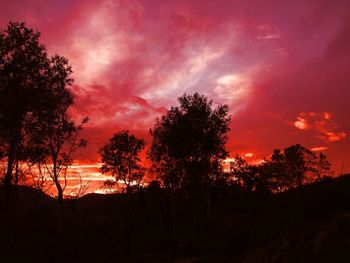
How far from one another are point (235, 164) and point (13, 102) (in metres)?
62.1

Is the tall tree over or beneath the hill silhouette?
over

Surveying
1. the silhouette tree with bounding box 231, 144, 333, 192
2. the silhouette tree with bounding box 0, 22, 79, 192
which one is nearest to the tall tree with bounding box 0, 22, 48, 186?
the silhouette tree with bounding box 0, 22, 79, 192

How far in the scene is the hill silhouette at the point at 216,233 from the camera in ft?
43.9

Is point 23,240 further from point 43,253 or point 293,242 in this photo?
point 293,242

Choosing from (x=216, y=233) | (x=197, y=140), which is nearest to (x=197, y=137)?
(x=197, y=140)

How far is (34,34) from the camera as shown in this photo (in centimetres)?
2823

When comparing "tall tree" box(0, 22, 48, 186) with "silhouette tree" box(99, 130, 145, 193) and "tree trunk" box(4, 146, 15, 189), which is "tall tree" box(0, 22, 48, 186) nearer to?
"tree trunk" box(4, 146, 15, 189)

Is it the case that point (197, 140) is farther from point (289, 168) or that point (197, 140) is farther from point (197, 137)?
point (289, 168)

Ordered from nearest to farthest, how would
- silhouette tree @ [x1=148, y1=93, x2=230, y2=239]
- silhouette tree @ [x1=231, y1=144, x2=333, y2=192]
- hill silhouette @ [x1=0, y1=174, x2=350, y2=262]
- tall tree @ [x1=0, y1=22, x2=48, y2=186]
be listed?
hill silhouette @ [x1=0, y1=174, x2=350, y2=262] → tall tree @ [x1=0, y1=22, x2=48, y2=186] → silhouette tree @ [x1=148, y1=93, x2=230, y2=239] → silhouette tree @ [x1=231, y1=144, x2=333, y2=192]

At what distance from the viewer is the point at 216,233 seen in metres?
35.8

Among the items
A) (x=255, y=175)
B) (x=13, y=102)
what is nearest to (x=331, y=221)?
(x=13, y=102)

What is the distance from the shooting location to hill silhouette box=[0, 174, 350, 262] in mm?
13367

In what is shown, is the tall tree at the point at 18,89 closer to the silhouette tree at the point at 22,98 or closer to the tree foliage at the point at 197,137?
the silhouette tree at the point at 22,98

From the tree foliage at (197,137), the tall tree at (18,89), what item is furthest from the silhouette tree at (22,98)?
the tree foliage at (197,137)
